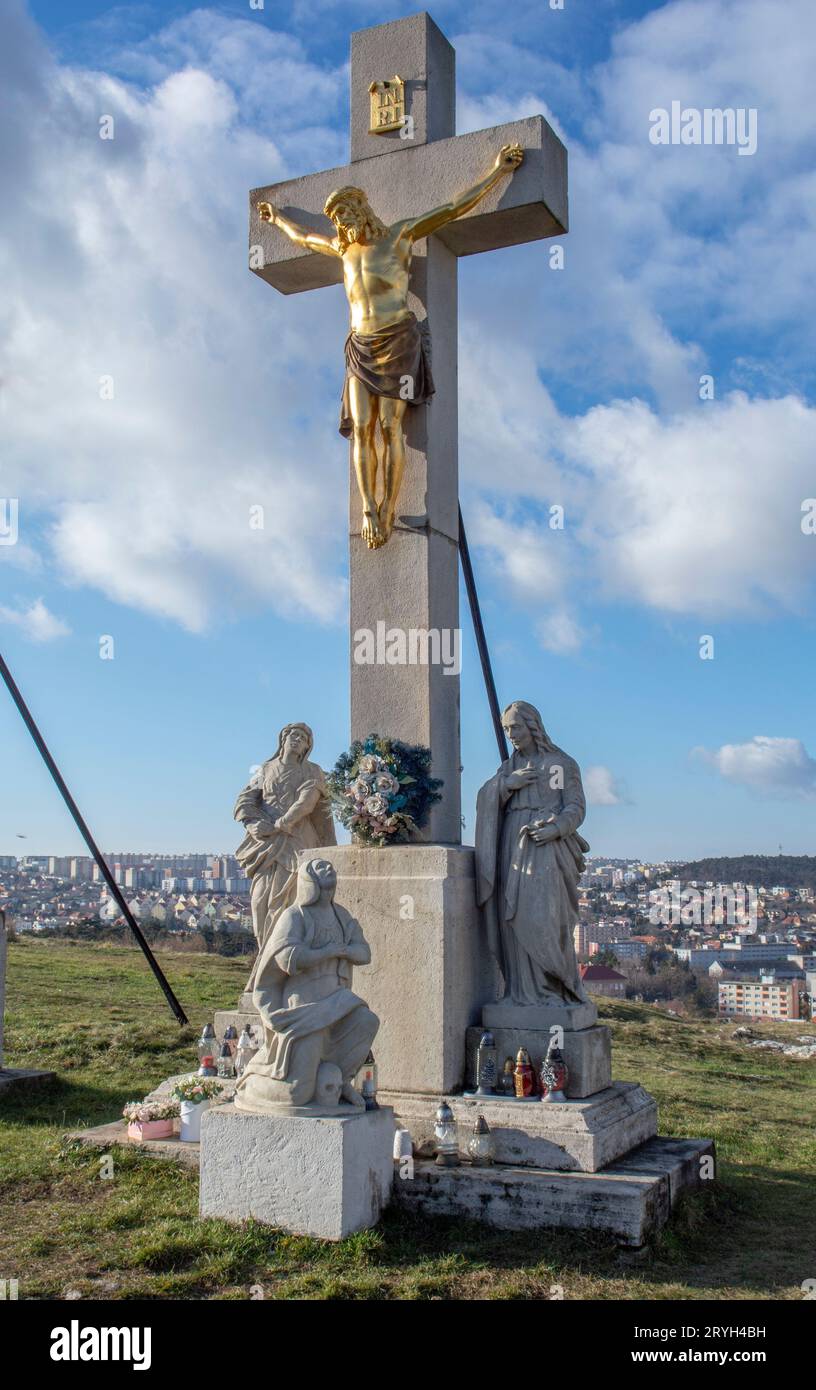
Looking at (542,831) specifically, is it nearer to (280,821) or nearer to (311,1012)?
(311,1012)

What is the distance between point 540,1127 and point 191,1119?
2.21 m

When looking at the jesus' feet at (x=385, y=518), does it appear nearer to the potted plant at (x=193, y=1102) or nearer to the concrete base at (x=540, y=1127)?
the concrete base at (x=540, y=1127)

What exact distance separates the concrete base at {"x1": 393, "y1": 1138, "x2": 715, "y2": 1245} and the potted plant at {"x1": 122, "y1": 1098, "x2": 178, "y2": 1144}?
1.85 m

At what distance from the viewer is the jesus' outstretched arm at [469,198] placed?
7852mm

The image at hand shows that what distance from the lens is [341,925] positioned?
6.19 metres

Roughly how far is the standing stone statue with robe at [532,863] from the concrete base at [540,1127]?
0.70 m

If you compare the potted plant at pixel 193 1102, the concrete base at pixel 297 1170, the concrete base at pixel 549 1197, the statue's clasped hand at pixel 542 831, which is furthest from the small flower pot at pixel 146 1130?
the statue's clasped hand at pixel 542 831

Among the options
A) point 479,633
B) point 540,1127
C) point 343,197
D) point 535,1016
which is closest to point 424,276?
point 343,197

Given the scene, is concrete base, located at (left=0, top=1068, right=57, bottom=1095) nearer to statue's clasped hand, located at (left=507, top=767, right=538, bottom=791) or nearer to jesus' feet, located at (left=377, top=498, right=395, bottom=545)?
statue's clasped hand, located at (left=507, top=767, right=538, bottom=791)

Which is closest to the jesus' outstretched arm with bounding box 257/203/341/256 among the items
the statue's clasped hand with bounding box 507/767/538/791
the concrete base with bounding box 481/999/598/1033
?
the statue's clasped hand with bounding box 507/767/538/791

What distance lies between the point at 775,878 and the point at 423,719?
23567mm

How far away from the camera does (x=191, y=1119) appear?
7266 millimetres

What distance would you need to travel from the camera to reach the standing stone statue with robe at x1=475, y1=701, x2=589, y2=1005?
710 centimetres

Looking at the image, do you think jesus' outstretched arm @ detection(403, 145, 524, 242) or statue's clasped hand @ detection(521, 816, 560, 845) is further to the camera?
jesus' outstretched arm @ detection(403, 145, 524, 242)
